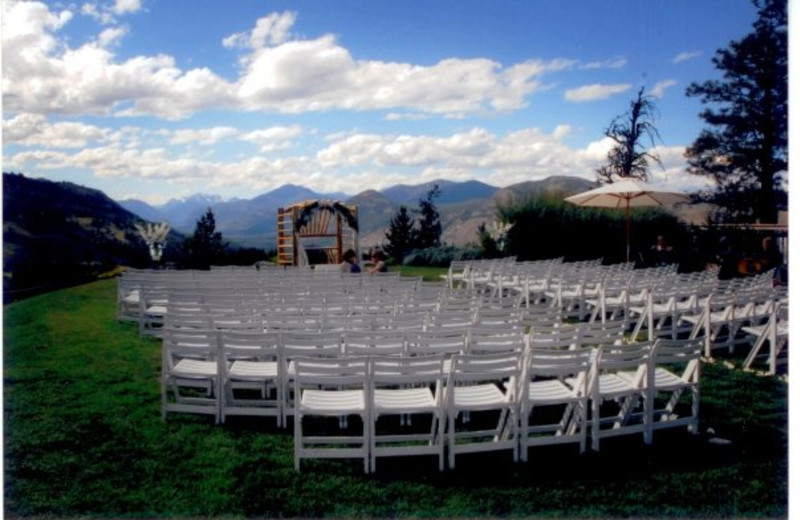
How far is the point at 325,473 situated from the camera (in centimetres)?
434

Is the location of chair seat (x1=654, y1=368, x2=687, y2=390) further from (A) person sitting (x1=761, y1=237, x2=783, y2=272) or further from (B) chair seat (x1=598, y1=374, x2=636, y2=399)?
(A) person sitting (x1=761, y1=237, x2=783, y2=272)

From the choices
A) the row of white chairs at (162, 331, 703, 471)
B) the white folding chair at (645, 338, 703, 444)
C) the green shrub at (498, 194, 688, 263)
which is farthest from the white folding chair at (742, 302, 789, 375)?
the green shrub at (498, 194, 688, 263)

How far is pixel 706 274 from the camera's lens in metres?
10.2

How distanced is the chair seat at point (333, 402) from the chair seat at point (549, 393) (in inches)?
49.8

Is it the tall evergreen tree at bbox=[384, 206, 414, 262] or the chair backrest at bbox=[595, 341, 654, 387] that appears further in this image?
→ the tall evergreen tree at bbox=[384, 206, 414, 262]

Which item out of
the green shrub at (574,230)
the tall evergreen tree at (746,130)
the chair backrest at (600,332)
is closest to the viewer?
the chair backrest at (600,332)

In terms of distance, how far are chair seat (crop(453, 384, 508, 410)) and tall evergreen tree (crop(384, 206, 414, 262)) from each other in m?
17.0

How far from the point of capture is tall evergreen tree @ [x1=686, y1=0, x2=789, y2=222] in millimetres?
21891

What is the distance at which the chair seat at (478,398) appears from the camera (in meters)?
4.44

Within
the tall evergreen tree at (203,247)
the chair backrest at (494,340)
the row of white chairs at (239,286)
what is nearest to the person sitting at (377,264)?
the row of white chairs at (239,286)

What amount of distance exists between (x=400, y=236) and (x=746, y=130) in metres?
14.4

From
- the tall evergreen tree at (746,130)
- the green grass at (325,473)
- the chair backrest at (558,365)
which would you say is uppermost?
the tall evergreen tree at (746,130)

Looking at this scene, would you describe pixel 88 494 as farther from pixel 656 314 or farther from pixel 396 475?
pixel 656 314

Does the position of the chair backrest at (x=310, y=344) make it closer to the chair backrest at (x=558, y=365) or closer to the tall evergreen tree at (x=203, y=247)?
the chair backrest at (x=558, y=365)
